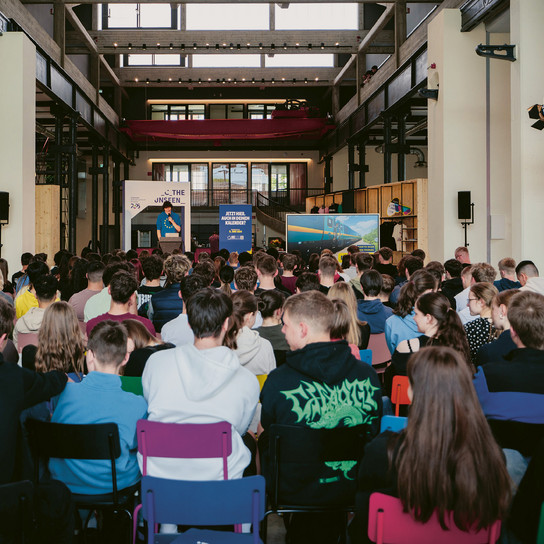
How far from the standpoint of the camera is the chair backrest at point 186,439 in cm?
224

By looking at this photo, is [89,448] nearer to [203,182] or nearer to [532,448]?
[532,448]

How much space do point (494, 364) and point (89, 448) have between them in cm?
177

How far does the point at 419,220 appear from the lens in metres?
12.9

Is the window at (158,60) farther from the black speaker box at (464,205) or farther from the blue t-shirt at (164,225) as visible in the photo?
the black speaker box at (464,205)

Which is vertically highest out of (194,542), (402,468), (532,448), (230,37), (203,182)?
(230,37)

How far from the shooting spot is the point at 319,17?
725 inches

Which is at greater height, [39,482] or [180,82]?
[180,82]

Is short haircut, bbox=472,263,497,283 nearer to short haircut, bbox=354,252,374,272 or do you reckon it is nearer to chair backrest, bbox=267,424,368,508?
short haircut, bbox=354,252,374,272

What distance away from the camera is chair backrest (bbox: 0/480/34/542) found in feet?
6.37

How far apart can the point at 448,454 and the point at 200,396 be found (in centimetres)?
104

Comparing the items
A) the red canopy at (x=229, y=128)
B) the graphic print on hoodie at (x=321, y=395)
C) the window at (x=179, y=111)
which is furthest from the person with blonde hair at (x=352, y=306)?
the window at (x=179, y=111)

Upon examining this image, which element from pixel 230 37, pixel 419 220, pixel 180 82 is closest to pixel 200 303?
pixel 419 220

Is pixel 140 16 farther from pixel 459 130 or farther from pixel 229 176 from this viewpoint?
pixel 459 130

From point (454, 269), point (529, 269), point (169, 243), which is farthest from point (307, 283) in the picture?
point (169, 243)
